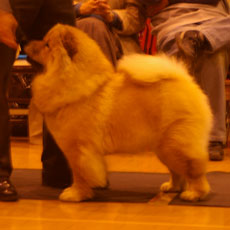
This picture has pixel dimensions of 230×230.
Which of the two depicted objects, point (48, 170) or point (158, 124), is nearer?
point (158, 124)

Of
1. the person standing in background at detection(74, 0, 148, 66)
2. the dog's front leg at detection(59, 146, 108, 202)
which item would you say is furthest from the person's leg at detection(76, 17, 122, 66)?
the dog's front leg at detection(59, 146, 108, 202)

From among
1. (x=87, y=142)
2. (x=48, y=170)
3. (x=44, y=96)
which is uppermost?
(x=44, y=96)

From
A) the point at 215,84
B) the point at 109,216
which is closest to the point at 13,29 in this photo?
the point at 109,216

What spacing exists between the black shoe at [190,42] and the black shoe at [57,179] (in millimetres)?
1373

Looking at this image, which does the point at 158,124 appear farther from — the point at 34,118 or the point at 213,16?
the point at 34,118

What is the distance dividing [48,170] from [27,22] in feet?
2.49

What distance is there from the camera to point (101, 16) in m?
3.75

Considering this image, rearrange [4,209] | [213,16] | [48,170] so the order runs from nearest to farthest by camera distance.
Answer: [4,209] → [48,170] → [213,16]

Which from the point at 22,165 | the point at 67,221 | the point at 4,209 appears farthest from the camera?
the point at 22,165

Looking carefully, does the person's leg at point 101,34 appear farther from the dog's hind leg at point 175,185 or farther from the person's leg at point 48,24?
the dog's hind leg at point 175,185

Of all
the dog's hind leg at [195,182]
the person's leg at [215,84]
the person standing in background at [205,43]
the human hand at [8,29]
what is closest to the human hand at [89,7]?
the person standing in background at [205,43]

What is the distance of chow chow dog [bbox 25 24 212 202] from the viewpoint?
7.16ft

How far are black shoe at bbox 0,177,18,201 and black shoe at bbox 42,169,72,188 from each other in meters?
0.29

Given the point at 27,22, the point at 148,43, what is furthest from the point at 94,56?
the point at 148,43
